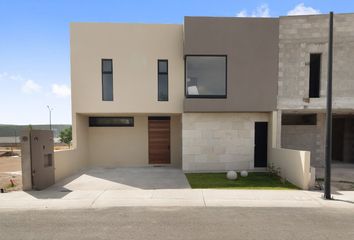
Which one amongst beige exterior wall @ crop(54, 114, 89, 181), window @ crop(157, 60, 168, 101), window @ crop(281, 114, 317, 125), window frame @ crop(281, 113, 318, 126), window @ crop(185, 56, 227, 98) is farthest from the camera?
window @ crop(281, 114, 317, 125)

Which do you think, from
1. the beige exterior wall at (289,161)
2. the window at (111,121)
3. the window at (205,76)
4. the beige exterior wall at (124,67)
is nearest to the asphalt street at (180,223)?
the beige exterior wall at (289,161)

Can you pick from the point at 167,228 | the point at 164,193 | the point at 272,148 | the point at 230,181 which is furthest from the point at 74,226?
the point at 272,148

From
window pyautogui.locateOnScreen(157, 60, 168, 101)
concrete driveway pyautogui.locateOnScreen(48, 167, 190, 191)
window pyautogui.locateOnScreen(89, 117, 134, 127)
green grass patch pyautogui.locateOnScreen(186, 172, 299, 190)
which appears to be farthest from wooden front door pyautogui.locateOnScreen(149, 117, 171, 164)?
green grass patch pyautogui.locateOnScreen(186, 172, 299, 190)

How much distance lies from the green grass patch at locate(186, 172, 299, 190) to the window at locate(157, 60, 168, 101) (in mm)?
4366

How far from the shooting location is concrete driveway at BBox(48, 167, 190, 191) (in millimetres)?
9013

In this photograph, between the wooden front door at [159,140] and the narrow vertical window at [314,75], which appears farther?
the wooden front door at [159,140]

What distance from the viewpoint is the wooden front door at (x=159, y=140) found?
45.0 feet

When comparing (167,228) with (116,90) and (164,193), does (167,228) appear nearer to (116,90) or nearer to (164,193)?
(164,193)

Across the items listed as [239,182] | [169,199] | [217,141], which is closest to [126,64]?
[217,141]

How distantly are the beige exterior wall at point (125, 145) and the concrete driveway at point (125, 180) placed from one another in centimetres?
97

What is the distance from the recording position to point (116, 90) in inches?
471

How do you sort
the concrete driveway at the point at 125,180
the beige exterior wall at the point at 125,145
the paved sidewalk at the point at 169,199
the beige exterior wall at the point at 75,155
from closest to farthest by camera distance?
1. the paved sidewalk at the point at 169,199
2. the concrete driveway at the point at 125,180
3. the beige exterior wall at the point at 75,155
4. the beige exterior wall at the point at 125,145

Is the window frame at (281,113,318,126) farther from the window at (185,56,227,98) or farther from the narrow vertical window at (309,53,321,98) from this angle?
the window at (185,56,227,98)

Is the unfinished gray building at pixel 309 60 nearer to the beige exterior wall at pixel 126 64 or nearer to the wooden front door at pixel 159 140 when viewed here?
the beige exterior wall at pixel 126 64
